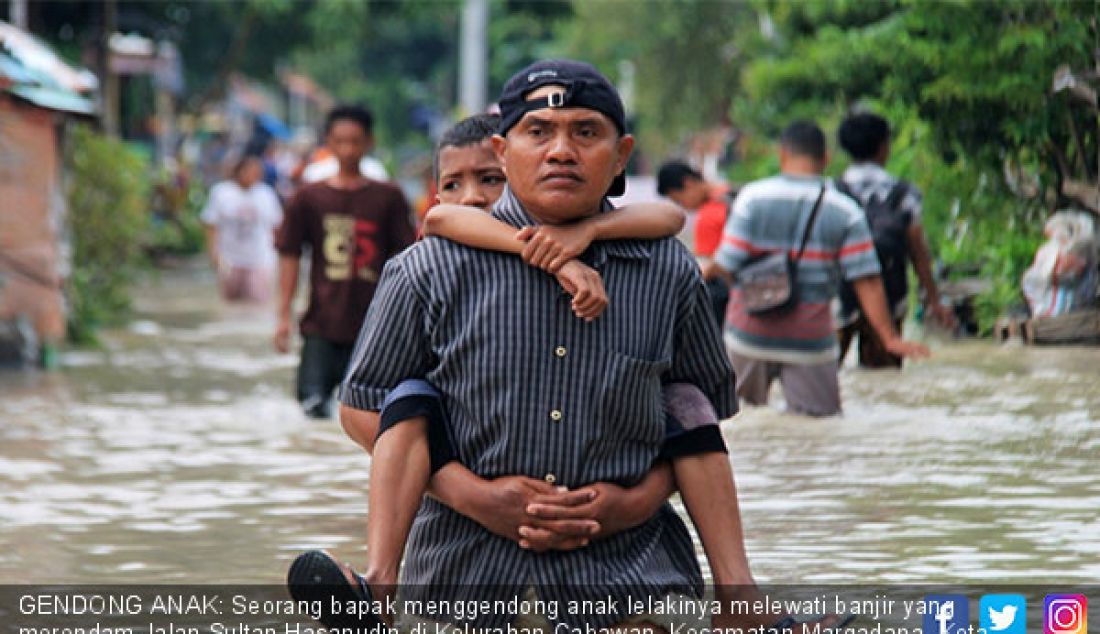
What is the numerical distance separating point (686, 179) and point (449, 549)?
7851mm

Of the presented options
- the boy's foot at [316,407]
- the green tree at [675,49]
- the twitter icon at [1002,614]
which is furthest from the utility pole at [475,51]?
the twitter icon at [1002,614]

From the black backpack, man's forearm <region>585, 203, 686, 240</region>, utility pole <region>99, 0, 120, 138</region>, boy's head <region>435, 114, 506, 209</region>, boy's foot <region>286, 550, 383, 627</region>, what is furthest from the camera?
utility pole <region>99, 0, 120, 138</region>

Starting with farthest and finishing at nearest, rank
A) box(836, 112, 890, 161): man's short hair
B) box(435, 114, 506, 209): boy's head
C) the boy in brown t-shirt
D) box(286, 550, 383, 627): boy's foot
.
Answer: box(836, 112, 890, 161): man's short hair → the boy in brown t-shirt → box(435, 114, 506, 209): boy's head → box(286, 550, 383, 627): boy's foot

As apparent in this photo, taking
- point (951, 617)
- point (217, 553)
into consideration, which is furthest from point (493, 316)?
point (217, 553)

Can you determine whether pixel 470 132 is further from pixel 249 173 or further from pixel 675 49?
pixel 675 49

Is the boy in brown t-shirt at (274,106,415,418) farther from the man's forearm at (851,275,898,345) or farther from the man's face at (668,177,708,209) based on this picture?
the man's face at (668,177,708,209)

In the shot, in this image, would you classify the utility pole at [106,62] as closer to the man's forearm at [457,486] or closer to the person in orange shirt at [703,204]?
the person in orange shirt at [703,204]

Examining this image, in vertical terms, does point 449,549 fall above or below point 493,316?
below

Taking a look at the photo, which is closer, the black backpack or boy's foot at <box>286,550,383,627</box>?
boy's foot at <box>286,550,383,627</box>

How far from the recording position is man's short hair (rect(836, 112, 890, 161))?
11727 mm

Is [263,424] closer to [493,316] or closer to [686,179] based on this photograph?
[686,179]

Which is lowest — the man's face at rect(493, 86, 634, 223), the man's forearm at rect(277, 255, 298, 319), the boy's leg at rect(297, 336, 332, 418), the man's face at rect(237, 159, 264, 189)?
the man's face at rect(237, 159, 264, 189)

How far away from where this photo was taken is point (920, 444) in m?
10.1

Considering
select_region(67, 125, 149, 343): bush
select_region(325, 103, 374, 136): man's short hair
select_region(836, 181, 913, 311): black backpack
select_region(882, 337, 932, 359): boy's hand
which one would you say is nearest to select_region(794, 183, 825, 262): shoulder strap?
select_region(882, 337, 932, 359): boy's hand
